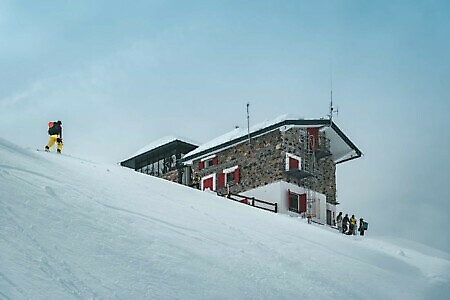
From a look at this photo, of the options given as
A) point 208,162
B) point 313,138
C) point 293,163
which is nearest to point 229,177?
point 208,162

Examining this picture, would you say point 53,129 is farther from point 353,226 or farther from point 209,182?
point 209,182

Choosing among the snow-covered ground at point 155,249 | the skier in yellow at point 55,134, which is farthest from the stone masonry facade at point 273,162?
the skier in yellow at point 55,134

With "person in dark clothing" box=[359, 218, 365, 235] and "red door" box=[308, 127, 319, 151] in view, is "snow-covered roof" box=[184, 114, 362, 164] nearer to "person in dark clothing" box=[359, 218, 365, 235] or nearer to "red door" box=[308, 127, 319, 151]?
"red door" box=[308, 127, 319, 151]

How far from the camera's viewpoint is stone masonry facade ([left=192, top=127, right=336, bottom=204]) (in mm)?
38031

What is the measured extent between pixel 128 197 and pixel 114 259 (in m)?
5.89

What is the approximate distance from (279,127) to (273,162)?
77.0 inches

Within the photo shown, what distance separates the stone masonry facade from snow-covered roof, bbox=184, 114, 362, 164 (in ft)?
1.10

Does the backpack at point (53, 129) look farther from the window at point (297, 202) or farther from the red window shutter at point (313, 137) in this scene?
the red window shutter at point (313, 137)

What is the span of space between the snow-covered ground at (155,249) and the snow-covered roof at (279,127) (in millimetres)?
14594

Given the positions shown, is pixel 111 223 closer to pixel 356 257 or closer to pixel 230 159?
pixel 356 257

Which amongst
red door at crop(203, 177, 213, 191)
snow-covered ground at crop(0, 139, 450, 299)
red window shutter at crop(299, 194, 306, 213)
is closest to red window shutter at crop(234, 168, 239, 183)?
red door at crop(203, 177, 213, 191)

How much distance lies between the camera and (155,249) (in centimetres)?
1490

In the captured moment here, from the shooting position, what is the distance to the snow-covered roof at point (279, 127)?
3872 centimetres

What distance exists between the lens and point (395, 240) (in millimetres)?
31516
